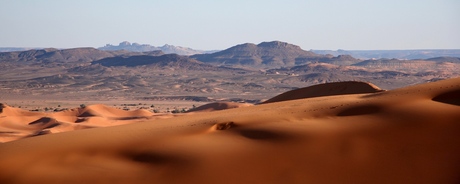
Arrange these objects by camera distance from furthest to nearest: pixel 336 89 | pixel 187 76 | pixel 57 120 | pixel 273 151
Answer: pixel 187 76 → pixel 57 120 → pixel 336 89 → pixel 273 151

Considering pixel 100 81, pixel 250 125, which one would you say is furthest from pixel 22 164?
pixel 100 81

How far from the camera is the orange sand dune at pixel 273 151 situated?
27.2 feet

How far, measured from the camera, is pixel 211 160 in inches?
344

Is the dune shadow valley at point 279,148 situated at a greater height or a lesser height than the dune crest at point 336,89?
greater

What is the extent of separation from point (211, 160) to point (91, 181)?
1845 millimetres

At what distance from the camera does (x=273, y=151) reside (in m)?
8.88

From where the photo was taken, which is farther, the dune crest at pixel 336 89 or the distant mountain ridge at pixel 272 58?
the distant mountain ridge at pixel 272 58

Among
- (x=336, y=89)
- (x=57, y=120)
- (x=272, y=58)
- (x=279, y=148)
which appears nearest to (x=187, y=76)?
(x=272, y=58)

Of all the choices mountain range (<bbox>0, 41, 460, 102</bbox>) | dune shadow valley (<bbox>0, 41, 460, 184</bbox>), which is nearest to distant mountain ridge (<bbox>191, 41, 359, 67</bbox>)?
mountain range (<bbox>0, 41, 460, 102</bbox>)

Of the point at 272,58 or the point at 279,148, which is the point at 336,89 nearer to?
the point at 279,148

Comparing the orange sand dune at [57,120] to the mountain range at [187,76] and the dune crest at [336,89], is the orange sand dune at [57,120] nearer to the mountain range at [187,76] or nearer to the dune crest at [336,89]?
the dune crest at [336,89]

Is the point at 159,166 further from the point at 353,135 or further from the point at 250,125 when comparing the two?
the point at 353,135

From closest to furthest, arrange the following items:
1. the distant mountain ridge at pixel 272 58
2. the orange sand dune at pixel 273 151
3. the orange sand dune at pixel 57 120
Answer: the orange sand dune at pixel 273 151 < the orange sand dune at pixel 57 120 < the distant mountain ridge at pixel 272 58

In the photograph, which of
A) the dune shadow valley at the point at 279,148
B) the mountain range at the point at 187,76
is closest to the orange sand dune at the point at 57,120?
the dune shadow valley at the point at 279,148
